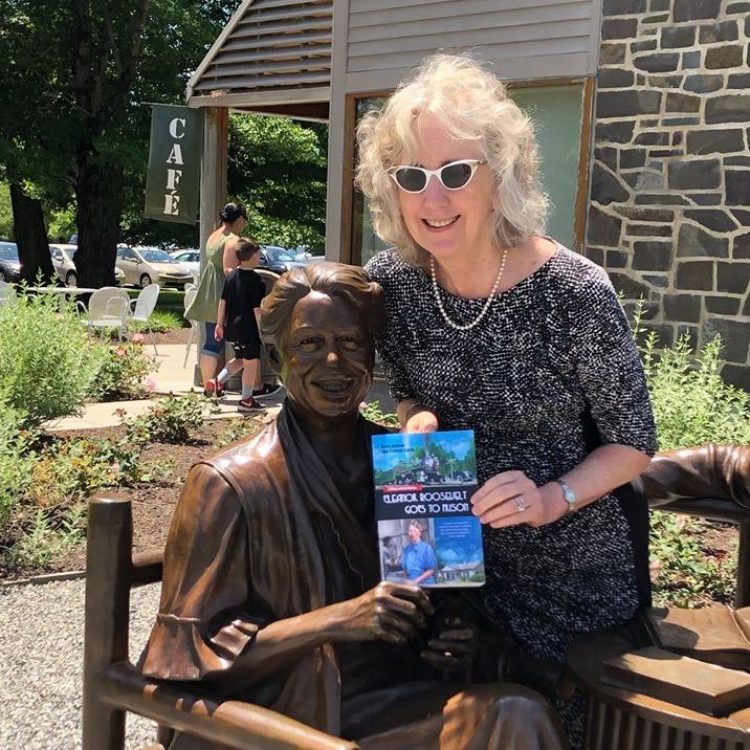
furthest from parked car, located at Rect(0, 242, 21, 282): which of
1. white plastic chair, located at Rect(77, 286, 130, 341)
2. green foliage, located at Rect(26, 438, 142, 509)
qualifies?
green foliage, located at Rect(26, 438, 142, 509)

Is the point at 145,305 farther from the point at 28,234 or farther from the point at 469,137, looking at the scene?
the point at 469,137

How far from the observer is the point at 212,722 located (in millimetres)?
1764

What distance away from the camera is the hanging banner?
33.7 feet

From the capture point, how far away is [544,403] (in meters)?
1.99

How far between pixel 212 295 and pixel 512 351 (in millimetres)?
7850

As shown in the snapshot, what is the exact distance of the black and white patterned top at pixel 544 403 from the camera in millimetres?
1943

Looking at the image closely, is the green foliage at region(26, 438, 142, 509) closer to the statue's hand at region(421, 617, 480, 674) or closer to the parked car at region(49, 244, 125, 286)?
the statue's hand at region(421, 617, 480, 674)

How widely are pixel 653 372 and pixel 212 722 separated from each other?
564 cm

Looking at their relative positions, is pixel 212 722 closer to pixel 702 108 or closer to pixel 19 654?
pixel 19 654

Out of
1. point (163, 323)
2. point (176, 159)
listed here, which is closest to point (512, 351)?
point (176, 159)

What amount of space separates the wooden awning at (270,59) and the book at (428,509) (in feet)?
26.0

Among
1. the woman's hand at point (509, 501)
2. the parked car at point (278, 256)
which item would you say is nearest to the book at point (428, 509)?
the woman's hand at point (509, 501)

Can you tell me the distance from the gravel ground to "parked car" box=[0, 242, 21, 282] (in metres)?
25.0

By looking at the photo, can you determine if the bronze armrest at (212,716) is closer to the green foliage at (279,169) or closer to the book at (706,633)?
the book at (706,633)
